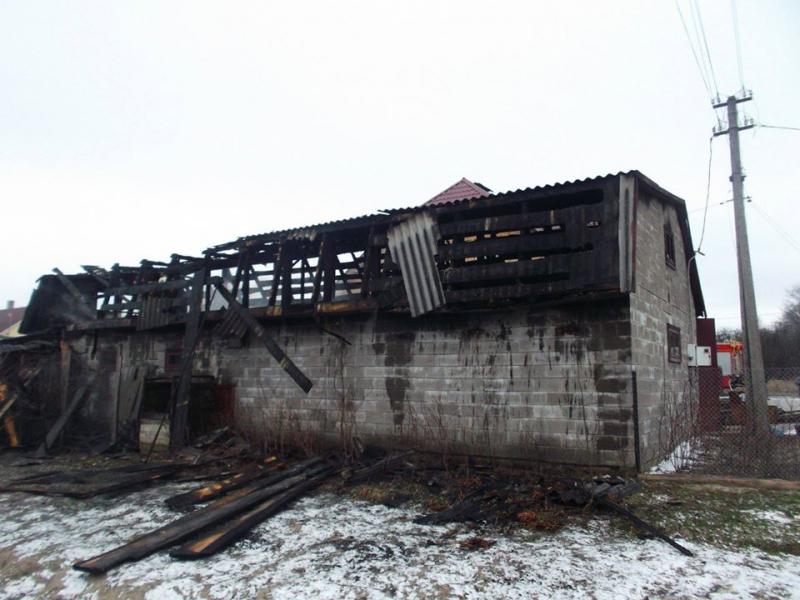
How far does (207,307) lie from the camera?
10797 mm

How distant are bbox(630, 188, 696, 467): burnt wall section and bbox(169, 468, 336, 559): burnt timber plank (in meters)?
5.00

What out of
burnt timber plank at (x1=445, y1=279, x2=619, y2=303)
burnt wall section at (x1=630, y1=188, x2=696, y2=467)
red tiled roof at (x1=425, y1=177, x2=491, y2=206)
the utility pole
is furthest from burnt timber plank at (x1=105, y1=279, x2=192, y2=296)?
the utility pole

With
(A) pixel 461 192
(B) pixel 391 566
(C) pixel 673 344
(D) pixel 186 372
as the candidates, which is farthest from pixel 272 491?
(A) pixel 461 192

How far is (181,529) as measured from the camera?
215 inches

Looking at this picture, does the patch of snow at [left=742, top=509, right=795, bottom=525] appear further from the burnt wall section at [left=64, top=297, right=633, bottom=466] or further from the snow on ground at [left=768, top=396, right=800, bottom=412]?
the snow on ground at [left=768, top=396, right=800, bottom=412]

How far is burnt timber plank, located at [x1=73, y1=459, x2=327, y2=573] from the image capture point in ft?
15.6

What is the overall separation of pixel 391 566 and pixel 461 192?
1174 cm

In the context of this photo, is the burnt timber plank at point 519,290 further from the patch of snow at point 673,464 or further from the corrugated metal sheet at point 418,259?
the patch of snow at point 673,464

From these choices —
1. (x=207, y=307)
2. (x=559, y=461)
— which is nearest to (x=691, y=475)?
(x=559, y=461)

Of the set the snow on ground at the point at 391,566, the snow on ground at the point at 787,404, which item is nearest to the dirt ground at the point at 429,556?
the snow on ground at the point at 391,566

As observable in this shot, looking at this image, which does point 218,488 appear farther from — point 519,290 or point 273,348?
point 519,290

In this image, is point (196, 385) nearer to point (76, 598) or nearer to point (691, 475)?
point (76, 598)

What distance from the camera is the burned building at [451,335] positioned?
7488mm

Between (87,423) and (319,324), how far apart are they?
25.4ft
